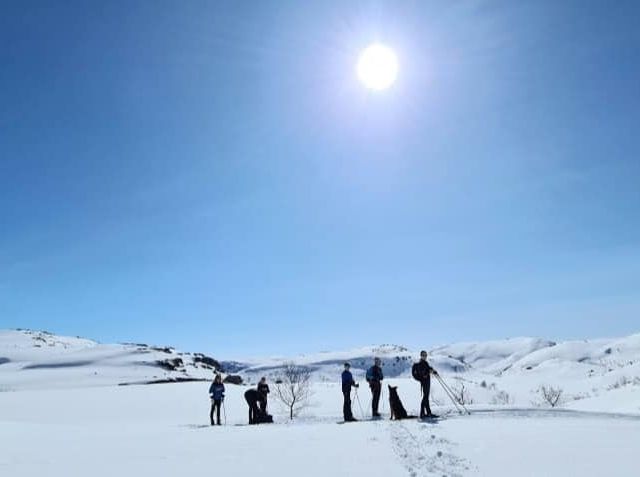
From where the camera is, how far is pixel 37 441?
13719mm

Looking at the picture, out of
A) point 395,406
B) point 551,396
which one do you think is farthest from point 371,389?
point 551,396

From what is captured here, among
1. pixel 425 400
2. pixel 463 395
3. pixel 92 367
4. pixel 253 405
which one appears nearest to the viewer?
pixel 425 400

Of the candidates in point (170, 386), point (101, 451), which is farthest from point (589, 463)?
point (170, 386)

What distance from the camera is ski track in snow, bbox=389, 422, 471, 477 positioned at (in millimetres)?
9547

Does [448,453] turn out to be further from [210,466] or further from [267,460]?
[210,466]

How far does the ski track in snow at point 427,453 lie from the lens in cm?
955

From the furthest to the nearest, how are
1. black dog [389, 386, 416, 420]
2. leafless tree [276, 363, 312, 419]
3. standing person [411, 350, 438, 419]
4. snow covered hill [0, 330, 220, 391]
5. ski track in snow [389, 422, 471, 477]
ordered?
snow covered hill [0, 330, 220, 391]
leafless tree [276, 363, 312, 419]
black dog [389, 386, 416, 420]
standing person [411, 350, 438, 419]
ski track in snow [389, 422, 471, 477]

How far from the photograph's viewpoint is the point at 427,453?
11203 mm

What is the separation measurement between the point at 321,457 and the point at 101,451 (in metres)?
5.12

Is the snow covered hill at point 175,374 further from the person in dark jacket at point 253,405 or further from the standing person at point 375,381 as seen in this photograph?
the person in dark jacket at point 253,405

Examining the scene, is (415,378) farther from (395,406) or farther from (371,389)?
(371,389)

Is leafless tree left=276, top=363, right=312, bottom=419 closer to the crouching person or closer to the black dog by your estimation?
Answer: the crouching person

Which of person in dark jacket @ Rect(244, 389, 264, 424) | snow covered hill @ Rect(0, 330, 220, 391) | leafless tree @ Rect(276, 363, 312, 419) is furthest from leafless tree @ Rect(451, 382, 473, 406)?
snow covered hill @ Rect(0, 330, 220, 391)

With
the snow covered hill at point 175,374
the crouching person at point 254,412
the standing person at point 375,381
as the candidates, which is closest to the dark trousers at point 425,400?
the standing person at point 375,381
